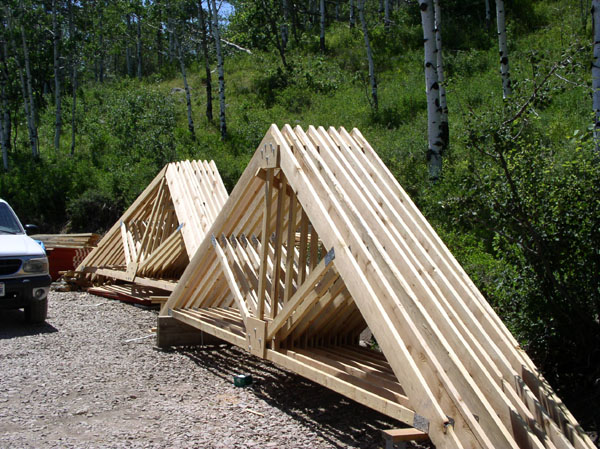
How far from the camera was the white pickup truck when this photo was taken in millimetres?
8547

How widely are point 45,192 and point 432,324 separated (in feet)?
64.1

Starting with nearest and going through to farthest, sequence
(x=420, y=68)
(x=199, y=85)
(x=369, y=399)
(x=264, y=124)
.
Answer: (x=369, y=399) < (x=264, y=124) < (x=420, y=68) < (x=199, y=85)

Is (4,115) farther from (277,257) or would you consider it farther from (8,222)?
(277,257)

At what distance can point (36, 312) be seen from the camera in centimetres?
897

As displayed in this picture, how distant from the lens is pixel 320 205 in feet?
16.7

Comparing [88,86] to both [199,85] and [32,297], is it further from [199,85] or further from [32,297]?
[32,297]

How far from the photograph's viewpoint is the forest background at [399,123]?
5.17 m

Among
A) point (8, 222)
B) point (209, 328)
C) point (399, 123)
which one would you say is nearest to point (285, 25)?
point (399, 123)

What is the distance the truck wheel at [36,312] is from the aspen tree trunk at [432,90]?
721cm

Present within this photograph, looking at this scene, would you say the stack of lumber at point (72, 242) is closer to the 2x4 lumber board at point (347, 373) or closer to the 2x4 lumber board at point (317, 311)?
the 2x4 lumber board at point (317, 311)

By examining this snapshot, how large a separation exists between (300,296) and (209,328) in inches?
77.2


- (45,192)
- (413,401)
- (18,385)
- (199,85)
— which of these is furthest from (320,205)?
(199,85)

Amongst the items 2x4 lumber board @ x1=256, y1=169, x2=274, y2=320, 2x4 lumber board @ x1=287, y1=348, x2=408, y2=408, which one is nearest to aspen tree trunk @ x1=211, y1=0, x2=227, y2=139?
2x4 lumber board @ x1=256, y1=169, x2=274, y2=320

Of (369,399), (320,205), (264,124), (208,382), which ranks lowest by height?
(208,382)
